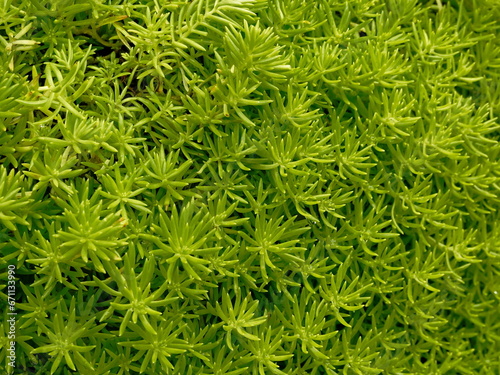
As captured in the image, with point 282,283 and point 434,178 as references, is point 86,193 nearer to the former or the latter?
point 282,283

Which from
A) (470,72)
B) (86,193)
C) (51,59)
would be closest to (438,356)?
(470,72)

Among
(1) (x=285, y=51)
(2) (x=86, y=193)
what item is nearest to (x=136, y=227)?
(2) (x=86, y=193)

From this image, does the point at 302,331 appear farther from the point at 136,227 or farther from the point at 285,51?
the point at 285,51

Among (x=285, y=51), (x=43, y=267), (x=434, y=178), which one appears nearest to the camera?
(x=43, y=267)

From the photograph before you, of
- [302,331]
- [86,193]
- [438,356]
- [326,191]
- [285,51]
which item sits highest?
[285,51]

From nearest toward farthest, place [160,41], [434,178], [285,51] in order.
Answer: [160,41] → [285,51] → [434,178]

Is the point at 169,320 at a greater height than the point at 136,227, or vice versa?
the point at 136,227

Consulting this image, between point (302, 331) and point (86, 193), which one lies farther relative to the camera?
point (302, 331)
